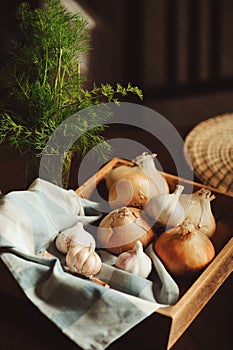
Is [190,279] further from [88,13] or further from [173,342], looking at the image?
[88,13]

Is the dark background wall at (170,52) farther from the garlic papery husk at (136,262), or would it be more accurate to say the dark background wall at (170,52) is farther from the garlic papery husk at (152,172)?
the garlic papery husk at (136,262)

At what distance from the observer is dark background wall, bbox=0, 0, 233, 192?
65.2 inches

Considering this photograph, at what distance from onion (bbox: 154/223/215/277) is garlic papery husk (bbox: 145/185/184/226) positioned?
5 cm

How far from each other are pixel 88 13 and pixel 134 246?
78 centimetres

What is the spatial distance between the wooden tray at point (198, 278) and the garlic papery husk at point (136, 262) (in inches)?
2.4

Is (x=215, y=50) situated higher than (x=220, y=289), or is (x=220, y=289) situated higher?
(x=215, y=50)

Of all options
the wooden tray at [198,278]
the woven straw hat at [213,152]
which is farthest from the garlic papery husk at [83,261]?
the woven straw hat at [213,152]

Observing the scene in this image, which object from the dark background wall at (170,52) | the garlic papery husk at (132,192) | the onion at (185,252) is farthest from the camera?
the dark background wall at (170,52)

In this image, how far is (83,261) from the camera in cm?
92

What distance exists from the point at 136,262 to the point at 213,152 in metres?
0.50

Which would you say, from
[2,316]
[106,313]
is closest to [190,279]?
[106,313]

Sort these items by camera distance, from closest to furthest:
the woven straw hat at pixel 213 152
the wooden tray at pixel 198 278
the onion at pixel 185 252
A: the wooden tray at pixel 198 278 → the onion at pixel 185 252 → the woven straw hat at pixel 213 152

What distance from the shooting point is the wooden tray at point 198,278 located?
83 cm

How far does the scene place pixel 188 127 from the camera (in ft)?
4.92
